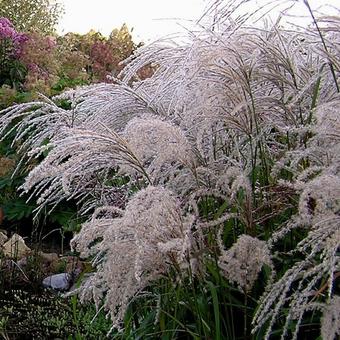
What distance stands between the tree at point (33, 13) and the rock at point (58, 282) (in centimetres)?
1239

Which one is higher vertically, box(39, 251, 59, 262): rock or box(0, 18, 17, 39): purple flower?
box(0, 18, 17, 39): purple flower

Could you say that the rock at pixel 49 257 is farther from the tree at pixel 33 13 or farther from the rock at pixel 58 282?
the tree at pixel 33 13

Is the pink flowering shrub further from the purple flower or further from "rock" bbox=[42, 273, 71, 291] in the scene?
"rock" bbox=[42, 273, 71, 291]

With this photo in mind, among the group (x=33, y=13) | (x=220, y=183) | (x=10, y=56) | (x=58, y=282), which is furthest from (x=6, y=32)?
(x=33, y=13)

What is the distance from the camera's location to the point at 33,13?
1812 cm

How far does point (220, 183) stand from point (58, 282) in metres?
2.85

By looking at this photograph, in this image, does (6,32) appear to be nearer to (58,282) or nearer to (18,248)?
(18,248)

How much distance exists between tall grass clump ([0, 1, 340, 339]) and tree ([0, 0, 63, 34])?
14.5 meters

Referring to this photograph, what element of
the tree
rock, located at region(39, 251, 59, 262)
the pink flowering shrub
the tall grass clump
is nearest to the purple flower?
the pink flowering shrub

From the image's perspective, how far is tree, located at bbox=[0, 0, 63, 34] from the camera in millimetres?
17094

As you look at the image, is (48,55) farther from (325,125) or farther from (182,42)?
(325,125)

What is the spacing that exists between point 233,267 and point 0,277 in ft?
9.12

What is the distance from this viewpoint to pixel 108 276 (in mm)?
2020

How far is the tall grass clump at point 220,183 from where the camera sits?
195cm
